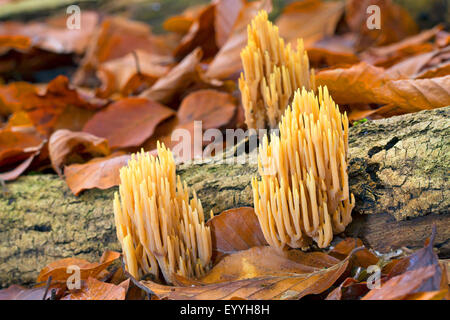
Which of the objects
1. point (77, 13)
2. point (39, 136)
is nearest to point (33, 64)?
point (77, 13)

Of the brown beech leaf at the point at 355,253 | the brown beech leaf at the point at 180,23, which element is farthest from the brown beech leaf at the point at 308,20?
the brown beech leaf at the point at 355,253

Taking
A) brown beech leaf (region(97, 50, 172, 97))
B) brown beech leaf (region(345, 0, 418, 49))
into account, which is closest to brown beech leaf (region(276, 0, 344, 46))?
brown beech leaf (region(345, 0, 418, 49))

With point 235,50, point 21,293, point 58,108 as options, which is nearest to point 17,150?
point 58,108

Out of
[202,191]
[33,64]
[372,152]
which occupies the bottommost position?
[202,191]

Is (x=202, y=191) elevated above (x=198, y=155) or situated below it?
below

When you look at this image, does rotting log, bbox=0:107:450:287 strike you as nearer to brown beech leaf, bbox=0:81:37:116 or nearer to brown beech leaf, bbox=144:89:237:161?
brown beech leaf, bbox=144:89:237:161

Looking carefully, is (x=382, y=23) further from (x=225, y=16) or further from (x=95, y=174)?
Result: (x=95, y=174)
